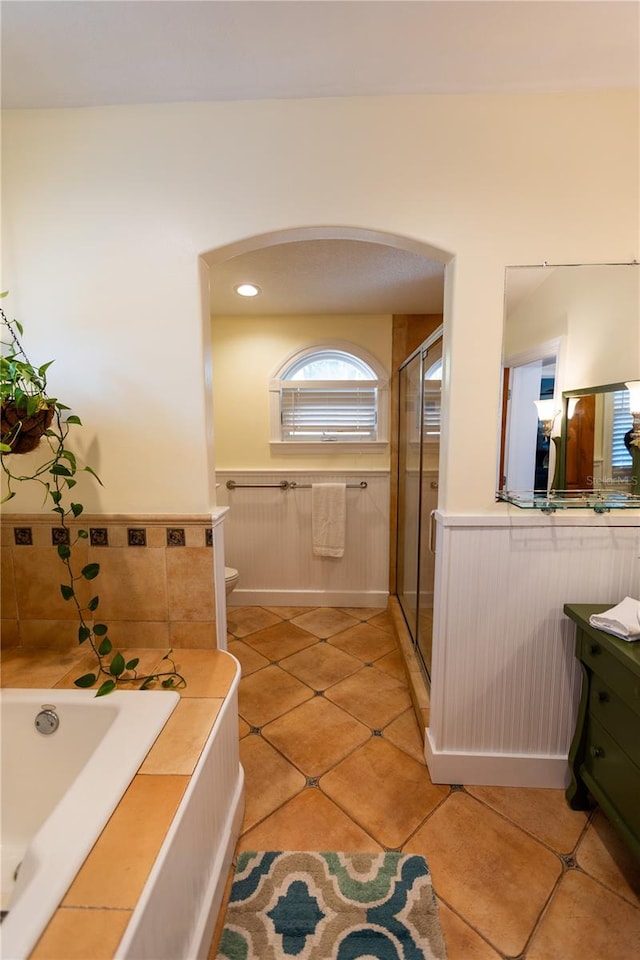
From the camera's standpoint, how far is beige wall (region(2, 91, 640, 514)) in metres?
1.27

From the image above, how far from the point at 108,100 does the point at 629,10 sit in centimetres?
151

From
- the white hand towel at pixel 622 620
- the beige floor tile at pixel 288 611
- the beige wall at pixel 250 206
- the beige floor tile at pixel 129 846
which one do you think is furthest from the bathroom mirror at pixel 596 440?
the beige floor tile at pixel 288 611

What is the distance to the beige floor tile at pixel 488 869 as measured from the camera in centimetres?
110

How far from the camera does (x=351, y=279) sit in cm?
220

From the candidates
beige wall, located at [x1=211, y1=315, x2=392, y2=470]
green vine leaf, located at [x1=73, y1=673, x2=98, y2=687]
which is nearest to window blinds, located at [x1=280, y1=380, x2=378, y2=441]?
beige wall, located at [x1=211, y1=315, x2=392, y2=470]

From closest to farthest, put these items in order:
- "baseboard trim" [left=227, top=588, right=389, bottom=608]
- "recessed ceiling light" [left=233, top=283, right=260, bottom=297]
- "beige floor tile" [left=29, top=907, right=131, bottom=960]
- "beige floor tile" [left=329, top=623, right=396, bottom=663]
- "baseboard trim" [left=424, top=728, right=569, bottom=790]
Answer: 1. "beige floor tile" [left=29, top=907, right=131, bottom=960]
2. "baseboard trim" [left=424, top=728, right=569, bottom=790]
3. "recessed ceiling light" [left=233, top=283, right=260, bottom=297]
4. "beige floor tile" [left=329, top=623, right=396, bottom=663]
5. "baseboard trim" [left=227, top=588, right=389, bottom=608]

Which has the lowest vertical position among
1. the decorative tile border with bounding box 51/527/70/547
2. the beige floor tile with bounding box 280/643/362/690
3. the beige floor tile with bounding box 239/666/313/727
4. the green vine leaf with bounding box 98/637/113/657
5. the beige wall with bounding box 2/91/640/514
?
the beige floor tile with bounding box 239/666/313/727

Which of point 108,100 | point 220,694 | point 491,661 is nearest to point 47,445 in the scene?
point 220,694

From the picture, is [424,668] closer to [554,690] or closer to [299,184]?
[554,690]

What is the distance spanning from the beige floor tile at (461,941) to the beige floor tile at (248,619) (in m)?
1.75

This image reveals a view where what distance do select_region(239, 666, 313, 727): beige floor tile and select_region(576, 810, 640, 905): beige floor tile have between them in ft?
3.94

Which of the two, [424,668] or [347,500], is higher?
[347,500]

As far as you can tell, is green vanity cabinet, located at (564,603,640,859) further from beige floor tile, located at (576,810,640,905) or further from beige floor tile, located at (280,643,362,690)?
beige floor tile, located at (280,643,362,690)

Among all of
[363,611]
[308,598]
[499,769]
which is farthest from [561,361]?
[308,598]
